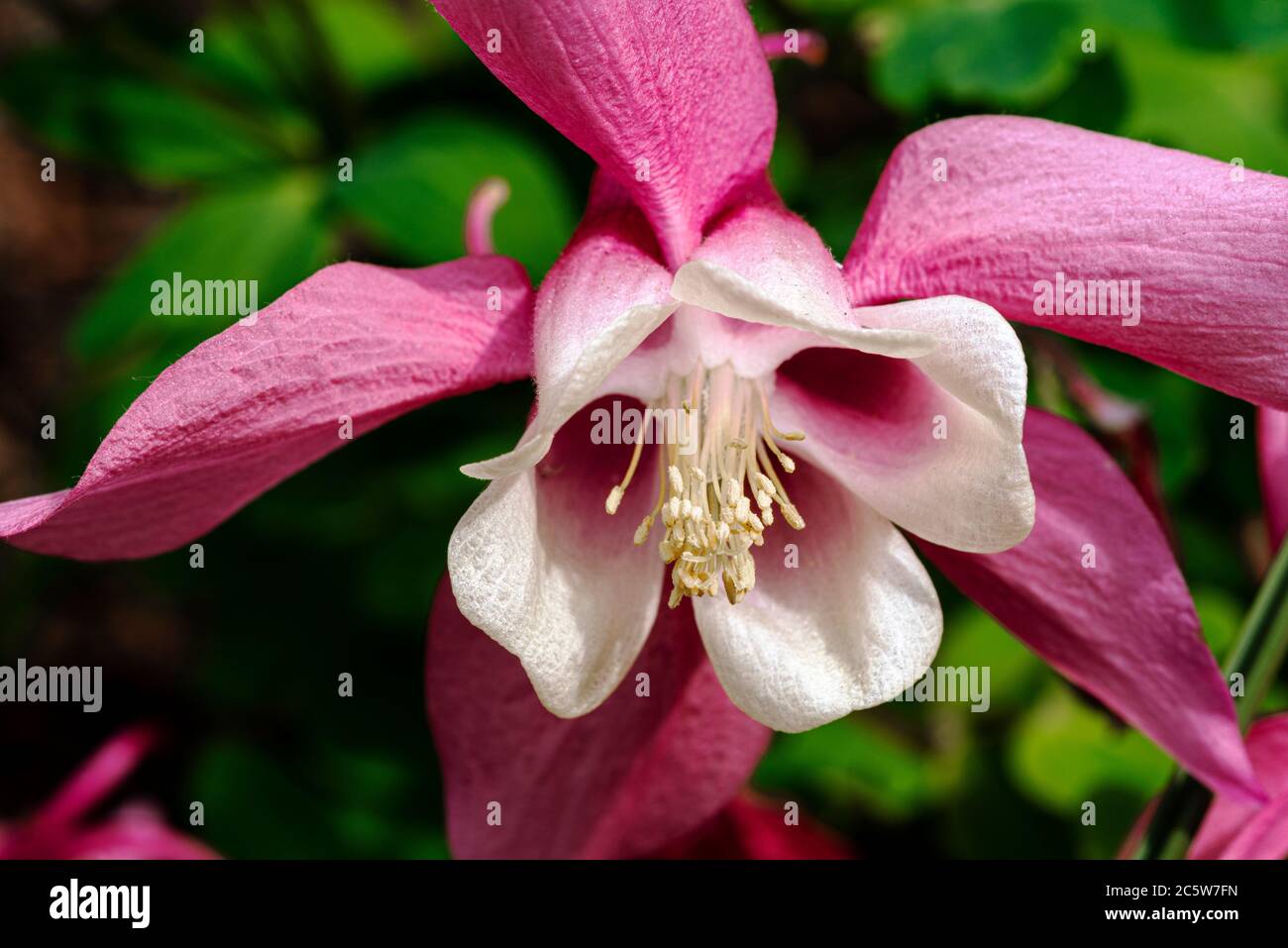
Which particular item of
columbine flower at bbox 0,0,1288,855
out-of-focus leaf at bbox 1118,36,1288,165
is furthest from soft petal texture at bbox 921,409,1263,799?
out-of-focus leaf at bbox 1118,36,1288,165

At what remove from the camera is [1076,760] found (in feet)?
6.51

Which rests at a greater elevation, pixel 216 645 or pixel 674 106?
pixel 674 106

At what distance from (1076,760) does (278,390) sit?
4.77 feet

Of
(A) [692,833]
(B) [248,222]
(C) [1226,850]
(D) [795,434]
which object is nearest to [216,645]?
(B) [248,222]

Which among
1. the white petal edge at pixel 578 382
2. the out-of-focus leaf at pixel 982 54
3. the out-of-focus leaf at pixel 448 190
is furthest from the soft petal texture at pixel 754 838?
the out-of-focus leaf at pixel 982 54

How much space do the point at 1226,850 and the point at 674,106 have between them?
0.82m

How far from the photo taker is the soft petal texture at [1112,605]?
1.07 metres

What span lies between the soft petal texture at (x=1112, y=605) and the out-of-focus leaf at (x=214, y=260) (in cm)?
107

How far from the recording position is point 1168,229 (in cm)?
98

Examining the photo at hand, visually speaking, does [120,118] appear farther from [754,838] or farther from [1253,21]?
[1253,21]

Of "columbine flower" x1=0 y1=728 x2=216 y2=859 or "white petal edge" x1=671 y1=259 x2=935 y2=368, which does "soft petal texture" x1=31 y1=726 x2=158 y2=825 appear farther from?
"white petal edge" x1=671 y1=259 x2=935 y2=368

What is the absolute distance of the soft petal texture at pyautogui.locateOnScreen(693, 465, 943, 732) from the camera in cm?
107

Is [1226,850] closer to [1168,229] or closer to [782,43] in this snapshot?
[1168,229]

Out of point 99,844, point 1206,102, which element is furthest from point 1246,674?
point 99,844
